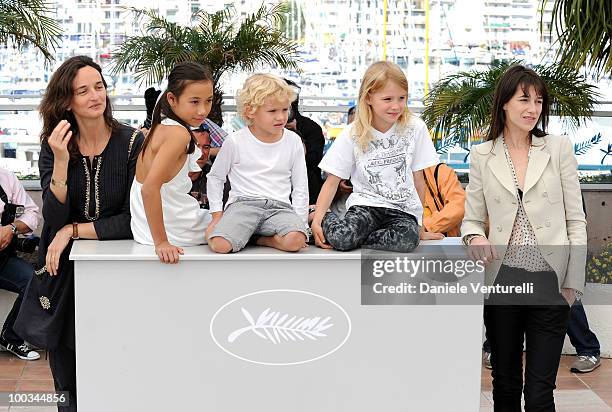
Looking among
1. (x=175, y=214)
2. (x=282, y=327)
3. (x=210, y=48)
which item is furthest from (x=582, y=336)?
(x=210, y=48)

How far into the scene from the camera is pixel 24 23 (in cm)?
640

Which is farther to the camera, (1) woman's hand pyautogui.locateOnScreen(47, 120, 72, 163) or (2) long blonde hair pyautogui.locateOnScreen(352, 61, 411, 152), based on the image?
(2) long blonde hair pyautogui.locateOnScreen(352, 61, 411, 152)

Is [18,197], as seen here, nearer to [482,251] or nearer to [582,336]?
[482,251]

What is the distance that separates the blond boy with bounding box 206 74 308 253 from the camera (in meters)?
3.54

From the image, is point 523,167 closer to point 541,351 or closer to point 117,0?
point 541,351

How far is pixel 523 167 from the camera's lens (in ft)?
11.2

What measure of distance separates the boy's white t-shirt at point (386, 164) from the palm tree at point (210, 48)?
3397 millimetres

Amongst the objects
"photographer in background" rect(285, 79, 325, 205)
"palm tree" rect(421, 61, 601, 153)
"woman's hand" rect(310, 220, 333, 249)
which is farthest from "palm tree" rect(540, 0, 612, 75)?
"woman's hand" rect(310, 220, 333, 249)

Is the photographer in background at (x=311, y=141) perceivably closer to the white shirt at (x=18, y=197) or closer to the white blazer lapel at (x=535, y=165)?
the white shirt at (x=18, y=197)

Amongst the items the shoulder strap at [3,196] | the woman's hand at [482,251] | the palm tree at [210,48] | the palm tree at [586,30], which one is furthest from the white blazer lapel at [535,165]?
the palm tree at [210,48]

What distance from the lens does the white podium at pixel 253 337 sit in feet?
10.4

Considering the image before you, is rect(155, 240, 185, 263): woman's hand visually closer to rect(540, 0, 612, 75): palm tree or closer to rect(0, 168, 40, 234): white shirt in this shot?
rect(0, 168, 40, 234): white shirt

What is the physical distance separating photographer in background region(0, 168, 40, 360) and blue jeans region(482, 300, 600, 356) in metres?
2.64

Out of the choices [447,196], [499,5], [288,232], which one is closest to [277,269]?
[288,232]
